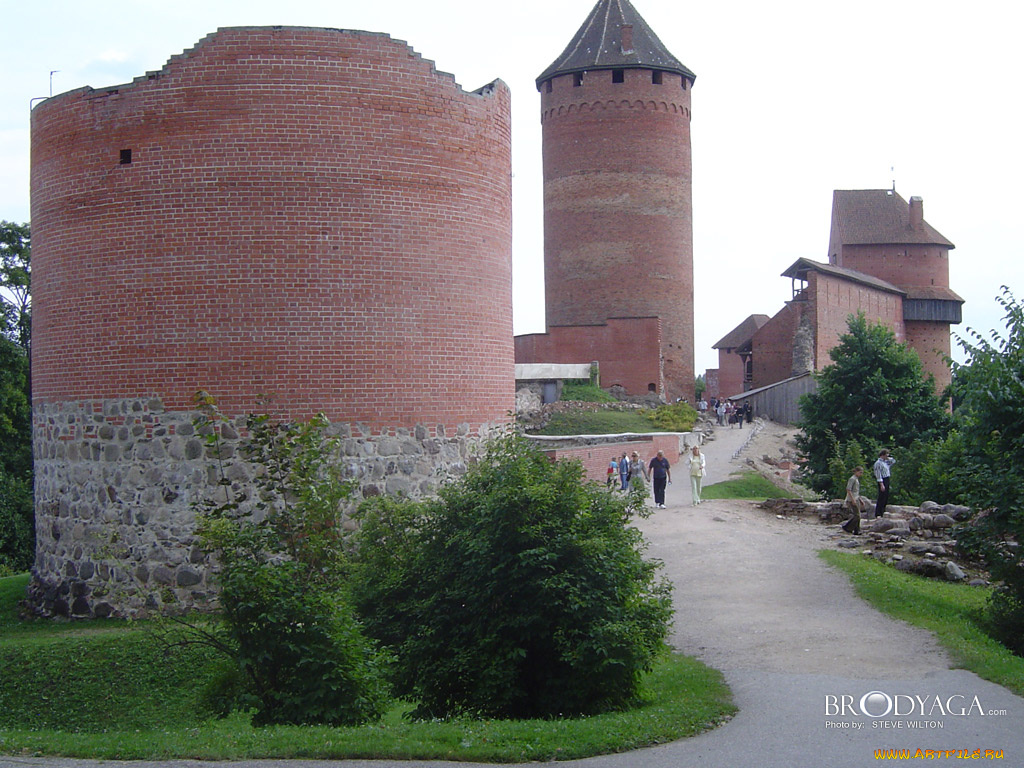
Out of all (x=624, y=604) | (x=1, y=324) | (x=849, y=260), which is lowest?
(x=624, y=604)

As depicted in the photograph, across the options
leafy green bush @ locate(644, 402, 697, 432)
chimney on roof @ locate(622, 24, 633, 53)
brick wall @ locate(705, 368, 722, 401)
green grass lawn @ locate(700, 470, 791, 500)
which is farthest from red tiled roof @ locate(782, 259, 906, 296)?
green grass lawn @ locate(700, 470, 791, 500)

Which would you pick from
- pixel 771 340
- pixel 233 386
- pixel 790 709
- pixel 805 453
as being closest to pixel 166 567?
pixel 233 386

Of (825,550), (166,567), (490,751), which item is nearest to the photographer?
(490,751)

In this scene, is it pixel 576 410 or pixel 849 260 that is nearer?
pixel 576 410

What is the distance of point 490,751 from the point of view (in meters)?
7.27

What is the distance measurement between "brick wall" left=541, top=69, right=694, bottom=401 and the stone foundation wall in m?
30.1

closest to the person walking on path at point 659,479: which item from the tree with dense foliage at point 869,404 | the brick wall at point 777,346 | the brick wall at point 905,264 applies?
the tree with dense foliage at point 869,404

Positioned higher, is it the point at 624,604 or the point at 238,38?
the point at 238,38

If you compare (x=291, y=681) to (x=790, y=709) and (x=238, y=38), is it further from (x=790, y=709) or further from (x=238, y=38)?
(x=238, y=38)

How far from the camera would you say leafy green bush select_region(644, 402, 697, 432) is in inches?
1419

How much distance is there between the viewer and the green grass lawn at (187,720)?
7.32 meters

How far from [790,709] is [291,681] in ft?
13.8

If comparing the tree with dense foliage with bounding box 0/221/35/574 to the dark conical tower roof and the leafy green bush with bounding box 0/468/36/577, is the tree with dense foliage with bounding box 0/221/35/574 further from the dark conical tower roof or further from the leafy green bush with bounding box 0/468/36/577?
the dark conical tower roof

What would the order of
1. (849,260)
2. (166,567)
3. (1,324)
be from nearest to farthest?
(166,567), (1,324), (849,260)
